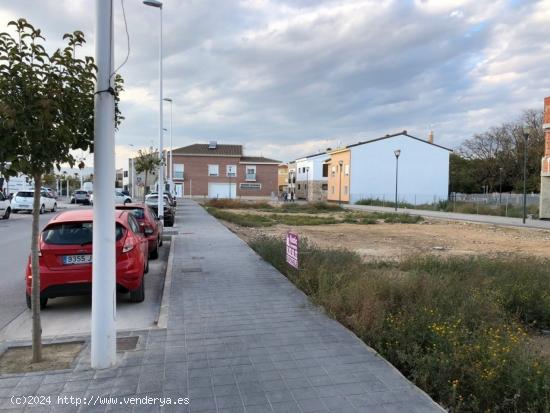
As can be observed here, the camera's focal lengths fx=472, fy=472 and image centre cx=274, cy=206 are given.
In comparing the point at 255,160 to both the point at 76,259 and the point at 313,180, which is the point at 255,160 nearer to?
the point at 313,180

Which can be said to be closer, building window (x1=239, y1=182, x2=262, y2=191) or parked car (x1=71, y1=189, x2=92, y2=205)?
parked car (x1=71, y1=189, x2=92, y2=205)

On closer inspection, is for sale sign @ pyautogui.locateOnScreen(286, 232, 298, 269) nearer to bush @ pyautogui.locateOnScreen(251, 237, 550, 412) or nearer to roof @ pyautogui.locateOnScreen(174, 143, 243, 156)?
bush @ pyautogui.locateOnScreen(251, 237, 550, 412)

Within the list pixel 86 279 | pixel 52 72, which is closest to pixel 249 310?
pixel 86 279

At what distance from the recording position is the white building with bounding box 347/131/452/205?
212ft

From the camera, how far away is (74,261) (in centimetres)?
722

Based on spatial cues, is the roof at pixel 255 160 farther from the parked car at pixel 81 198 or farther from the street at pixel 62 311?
the street at pixel 62 311

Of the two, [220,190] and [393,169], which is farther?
[220,190]

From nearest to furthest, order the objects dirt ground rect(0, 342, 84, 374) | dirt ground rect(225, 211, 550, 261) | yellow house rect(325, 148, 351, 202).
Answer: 1. dirt ground rect(0, 342, 84, 374)
2. dirt ground rect(225, 211, 550, 261)
3. yellow house rect(325, 148, 351, 202)

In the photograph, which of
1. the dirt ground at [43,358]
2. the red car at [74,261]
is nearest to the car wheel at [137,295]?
the red car at [74,261]

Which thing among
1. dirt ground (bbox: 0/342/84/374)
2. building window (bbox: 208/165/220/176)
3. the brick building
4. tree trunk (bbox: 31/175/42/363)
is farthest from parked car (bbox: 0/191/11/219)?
building window (bbox: 208/165/220/176)

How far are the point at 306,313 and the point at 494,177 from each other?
6926 cm

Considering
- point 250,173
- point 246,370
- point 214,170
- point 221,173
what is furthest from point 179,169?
point 246,370

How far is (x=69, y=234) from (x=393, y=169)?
61.7m

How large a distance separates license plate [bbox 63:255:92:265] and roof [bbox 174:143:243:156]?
8289 cm
